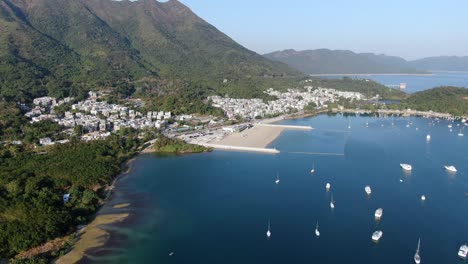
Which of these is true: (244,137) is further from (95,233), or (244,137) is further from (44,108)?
(44,108)

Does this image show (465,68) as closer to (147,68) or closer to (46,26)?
(147,68)

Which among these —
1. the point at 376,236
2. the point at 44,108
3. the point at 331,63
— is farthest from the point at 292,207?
the point at 331,63

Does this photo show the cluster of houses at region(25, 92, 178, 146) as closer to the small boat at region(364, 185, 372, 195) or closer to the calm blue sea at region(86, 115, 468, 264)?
the calm blue sea at region(86, 115, 468, 264)

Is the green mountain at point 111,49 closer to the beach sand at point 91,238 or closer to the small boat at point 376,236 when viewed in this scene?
the beach sand at point 91,238

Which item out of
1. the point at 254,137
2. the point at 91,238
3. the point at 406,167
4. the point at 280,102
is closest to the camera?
the point at 91,238

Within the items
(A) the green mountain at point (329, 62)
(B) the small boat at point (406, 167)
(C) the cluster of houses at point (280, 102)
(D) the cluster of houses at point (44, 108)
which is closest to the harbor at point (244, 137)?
(C) the cluster of houses at point (280, 102)

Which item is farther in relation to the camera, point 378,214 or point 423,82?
point 423,82

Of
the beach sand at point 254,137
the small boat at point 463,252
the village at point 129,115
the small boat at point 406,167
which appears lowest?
the small boat at point 463,252
